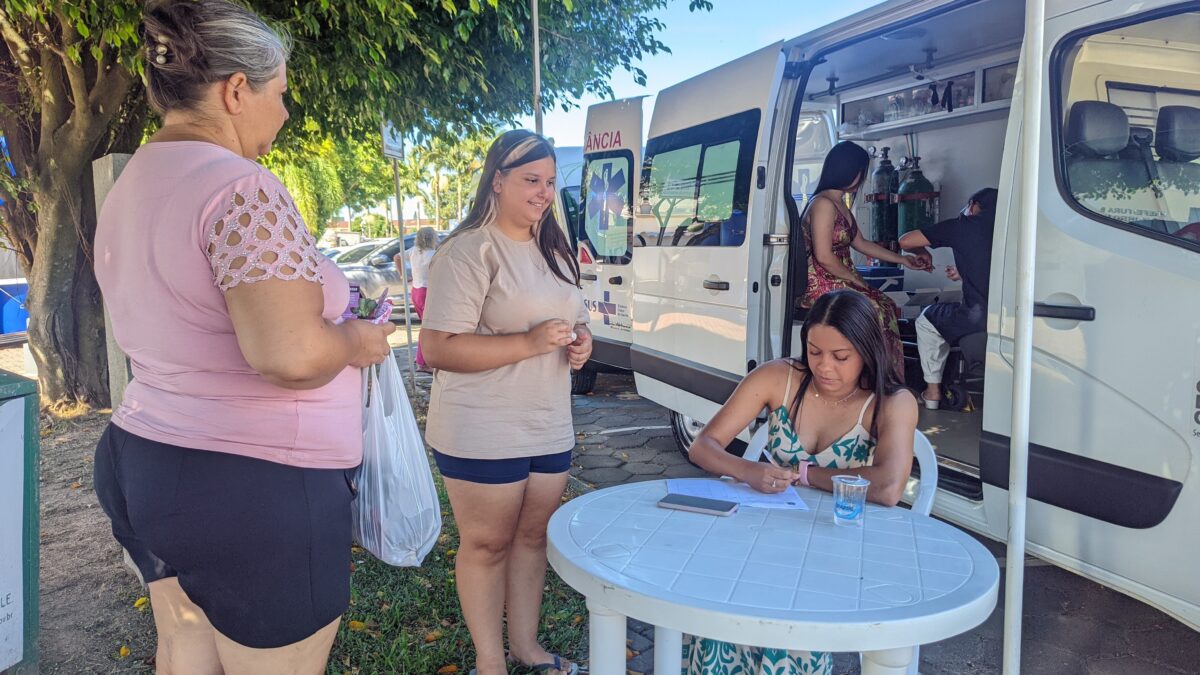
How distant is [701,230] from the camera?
181 inches

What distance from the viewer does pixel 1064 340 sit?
8.37ft

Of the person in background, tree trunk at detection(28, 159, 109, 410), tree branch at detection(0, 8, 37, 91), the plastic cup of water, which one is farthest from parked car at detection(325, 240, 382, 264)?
the plastic cup of water

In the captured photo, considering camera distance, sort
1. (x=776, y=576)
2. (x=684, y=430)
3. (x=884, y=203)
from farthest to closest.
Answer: (x=884, y=203) < (x=684, y=430) < (x=776, y=576)

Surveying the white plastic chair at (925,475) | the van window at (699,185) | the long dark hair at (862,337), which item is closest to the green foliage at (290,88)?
the van window at (699,185)

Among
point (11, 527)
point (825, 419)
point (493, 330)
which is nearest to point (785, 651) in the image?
point (825, 419)

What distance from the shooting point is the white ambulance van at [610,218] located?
18.6 feet

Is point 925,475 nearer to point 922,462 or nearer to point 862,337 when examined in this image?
point 922,462

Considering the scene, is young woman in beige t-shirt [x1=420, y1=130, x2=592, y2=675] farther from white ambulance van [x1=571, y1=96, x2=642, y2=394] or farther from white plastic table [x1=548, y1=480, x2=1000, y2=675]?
white ambulance van [x1=571, y1=96, x2=642, y2=394]

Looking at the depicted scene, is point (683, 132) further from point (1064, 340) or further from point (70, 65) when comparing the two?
point (70, 65)

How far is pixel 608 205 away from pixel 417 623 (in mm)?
3692

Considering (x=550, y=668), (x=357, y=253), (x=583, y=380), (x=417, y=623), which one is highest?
(x=357, y=253)

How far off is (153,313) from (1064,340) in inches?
100

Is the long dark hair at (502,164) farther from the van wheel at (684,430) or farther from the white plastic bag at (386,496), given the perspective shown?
the van wheel at (684,430)

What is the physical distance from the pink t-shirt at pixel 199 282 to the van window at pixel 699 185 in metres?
Answer: 3.12
